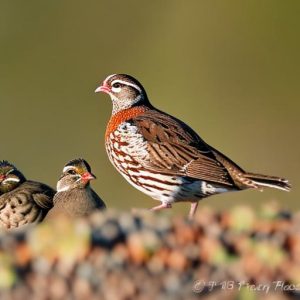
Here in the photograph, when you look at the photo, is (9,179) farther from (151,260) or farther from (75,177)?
(151,260)

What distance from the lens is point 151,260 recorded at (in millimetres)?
6449

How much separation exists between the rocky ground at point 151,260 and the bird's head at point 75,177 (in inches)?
264

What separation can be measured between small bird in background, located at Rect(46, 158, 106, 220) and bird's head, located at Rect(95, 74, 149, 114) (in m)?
1.95

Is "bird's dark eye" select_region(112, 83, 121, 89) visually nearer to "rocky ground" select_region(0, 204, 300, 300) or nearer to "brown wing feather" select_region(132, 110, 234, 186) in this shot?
"brown wing feather" select_region(132, 110, 234, 186)

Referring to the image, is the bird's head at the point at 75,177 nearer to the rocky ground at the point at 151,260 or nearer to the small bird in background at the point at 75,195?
the small bird in background at the point at 75,195

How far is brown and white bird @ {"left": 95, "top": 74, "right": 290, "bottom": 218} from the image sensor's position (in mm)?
14992

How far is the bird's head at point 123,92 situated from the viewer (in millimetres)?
16250

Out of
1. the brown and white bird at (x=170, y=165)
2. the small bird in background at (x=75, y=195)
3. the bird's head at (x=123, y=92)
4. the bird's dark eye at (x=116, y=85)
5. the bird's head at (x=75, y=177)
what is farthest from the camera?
the bird's dark eye at (x=116, y=85)

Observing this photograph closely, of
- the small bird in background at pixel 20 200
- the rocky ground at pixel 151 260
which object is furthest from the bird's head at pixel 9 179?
the rocky ground at pixel 151 260

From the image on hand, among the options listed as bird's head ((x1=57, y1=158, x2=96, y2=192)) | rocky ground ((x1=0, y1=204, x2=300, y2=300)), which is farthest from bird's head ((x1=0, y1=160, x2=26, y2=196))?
rocky ground ((x1=0, y1=204, x2=300, y2=300))

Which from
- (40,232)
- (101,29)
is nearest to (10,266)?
(40,232)

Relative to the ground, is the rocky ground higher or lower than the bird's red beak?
lower

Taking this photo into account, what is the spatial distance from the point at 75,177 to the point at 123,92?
9.09 feet

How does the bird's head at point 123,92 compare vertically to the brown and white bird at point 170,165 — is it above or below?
above
